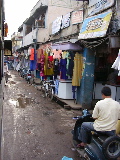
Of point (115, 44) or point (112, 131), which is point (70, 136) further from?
point (115, 44)

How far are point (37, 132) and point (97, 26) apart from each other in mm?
5094

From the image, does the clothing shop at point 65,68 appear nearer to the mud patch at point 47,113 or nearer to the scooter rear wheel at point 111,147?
the mud patch at point 47,113

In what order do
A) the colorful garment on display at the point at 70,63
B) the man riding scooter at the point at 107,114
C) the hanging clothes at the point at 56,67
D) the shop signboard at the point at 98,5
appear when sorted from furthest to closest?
the hanging clothes at the point at 56,67, the colorful garment on display at the point at 70,63, the shop signboard at the point at 98,5, the man riding scooter at the point at 107,114

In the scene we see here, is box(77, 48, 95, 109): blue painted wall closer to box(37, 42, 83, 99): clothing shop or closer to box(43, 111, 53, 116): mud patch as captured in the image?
box(37, 42, 83, 99): clothing shop

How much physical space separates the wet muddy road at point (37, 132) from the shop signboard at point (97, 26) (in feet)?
12.4

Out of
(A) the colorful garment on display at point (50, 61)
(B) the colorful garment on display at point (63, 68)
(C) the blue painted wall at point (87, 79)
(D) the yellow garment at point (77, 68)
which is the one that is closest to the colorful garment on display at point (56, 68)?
(A) the colorful garment on display at point (50, 61)

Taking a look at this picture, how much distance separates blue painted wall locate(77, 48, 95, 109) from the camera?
34.5ft

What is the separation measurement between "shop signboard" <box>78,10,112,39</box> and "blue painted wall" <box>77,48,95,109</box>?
1000 mm

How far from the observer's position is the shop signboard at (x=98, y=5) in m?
8.86

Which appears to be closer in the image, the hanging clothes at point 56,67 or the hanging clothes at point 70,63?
the hanging clothes at point 70,63

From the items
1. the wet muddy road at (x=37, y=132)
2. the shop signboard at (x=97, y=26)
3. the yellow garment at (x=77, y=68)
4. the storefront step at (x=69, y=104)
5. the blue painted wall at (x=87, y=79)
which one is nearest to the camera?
the wet muddy road at (x=37, y=132)

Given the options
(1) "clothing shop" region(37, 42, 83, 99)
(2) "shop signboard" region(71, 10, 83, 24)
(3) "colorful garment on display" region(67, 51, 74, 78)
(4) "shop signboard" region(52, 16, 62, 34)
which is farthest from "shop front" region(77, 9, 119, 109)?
(4) "shop signboard" region(52, 16, 62, 34)

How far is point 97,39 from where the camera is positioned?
9.38 metres

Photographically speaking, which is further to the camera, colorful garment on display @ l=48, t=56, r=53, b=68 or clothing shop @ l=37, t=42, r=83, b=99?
colorful garment on display @ l=48, t=56, r=53, b=68
